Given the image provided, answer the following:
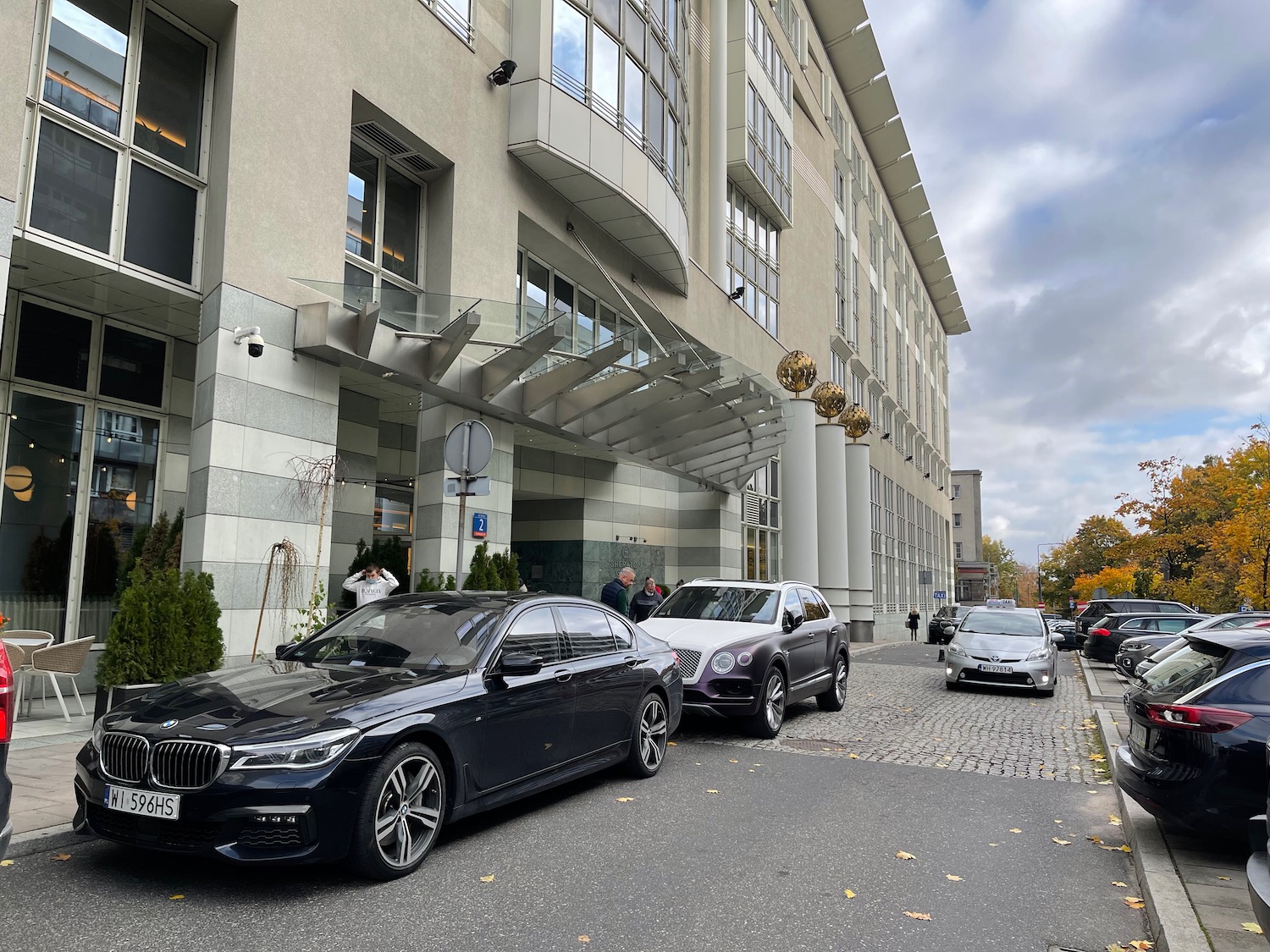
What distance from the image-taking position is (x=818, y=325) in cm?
3728

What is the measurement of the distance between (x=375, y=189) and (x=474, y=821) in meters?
10.5

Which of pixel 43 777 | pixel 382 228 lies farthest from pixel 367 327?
pixel 43 777

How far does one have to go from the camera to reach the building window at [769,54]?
30.1 meters

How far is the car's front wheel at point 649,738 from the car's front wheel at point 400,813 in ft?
8.43

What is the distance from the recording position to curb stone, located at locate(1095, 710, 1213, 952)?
13.8 ft

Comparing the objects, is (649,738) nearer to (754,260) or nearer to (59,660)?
(59,660)

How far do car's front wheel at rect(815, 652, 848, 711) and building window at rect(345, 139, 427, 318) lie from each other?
319 inches

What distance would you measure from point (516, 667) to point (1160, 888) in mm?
3894

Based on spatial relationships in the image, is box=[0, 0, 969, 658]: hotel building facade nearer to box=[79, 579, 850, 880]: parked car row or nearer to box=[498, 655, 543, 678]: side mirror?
box=[79, 579, 850, 880]: parked car row

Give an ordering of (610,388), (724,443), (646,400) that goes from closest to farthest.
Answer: (610,388) → (646,400) → (724,443)

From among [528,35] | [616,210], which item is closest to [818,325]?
[616,210]

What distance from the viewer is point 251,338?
10.3 meters

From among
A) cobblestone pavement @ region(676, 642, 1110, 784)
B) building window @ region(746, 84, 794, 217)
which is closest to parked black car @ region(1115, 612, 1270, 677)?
cobblestone pavement @ region(676, 642, 1110, 784)

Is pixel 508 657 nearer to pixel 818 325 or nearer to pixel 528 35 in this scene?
pixel 528 35
